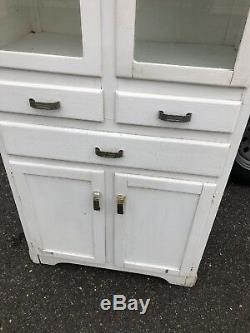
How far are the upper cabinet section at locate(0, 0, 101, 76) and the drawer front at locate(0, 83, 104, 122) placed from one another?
0.18ft

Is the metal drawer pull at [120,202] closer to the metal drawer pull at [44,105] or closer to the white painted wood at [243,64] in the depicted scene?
the metal drawer pull at [44,105]

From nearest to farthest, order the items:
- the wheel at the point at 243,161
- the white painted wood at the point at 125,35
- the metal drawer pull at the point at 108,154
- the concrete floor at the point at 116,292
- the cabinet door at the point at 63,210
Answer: the white painted wood at the point at 125,35, the metal drawer pull at the point at 108,154, the cabinet door at the point at 63,210, the concrete floor at the point at 116,292, the wheel at the point at 243,161

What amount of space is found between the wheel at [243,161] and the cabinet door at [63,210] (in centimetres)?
96

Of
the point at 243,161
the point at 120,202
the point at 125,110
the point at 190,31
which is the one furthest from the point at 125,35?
the point at 243,161

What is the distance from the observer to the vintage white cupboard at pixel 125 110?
80 centimetres

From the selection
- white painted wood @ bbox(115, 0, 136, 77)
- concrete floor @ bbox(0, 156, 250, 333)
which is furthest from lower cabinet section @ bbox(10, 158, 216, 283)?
white painted wood @ bbox(115, 0, 136, 77)

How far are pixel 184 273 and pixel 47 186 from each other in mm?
639

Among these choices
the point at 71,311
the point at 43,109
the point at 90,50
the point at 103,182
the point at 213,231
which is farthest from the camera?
the point at 213,231

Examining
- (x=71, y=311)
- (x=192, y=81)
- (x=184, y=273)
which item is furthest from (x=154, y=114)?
(x=71, y=311)

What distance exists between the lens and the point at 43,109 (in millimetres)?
896

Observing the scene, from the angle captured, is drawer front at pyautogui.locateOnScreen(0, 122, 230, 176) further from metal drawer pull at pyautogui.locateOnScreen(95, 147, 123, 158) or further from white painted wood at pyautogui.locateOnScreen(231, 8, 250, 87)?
white painted wood at pyautogui.locateOnScreen(231, 8, 250, 87)

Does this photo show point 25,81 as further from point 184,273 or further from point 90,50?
point 184,273

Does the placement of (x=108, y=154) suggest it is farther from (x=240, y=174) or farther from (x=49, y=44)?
(x=240, y=174)

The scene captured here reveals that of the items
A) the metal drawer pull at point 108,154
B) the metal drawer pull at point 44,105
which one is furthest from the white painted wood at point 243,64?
the metal drawer pull at point 44,105
